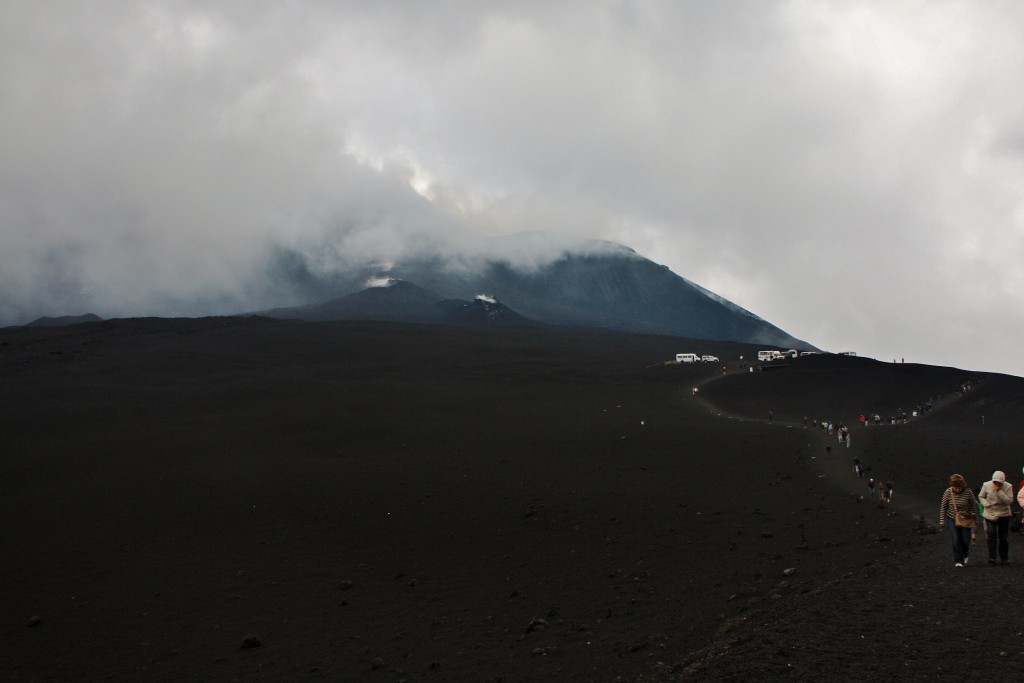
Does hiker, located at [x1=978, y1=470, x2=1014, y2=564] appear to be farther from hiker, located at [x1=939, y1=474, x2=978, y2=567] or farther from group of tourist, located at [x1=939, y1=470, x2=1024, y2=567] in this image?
hiker, located at [x1=939, y1=474, x2=978, y2=567]

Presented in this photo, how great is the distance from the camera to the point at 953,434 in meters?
32.3

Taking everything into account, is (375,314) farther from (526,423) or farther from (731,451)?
(731,451)

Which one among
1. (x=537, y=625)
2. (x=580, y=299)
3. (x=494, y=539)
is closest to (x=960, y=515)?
(x=537, y=625)

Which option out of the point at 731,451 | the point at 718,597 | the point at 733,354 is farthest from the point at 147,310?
the point at 718,597

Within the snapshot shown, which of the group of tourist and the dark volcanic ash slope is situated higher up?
the dark volcanic ash slope

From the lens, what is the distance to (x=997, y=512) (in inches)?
429

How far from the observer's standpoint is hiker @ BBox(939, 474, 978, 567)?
10.9 meters

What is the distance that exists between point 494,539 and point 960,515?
474 inches

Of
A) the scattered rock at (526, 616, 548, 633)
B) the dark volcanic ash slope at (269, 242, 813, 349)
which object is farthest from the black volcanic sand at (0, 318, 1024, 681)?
the dark volcanic ash slope at (269, 242, 813, 349)

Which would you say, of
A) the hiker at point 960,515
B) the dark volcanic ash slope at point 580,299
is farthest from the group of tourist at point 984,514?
the dark volcanic ash slope at point 580,299

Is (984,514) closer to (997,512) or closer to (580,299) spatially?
(997,512)

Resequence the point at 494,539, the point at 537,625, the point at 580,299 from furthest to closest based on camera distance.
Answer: the point at 580,299
the point at 494,539
the point at 537,625

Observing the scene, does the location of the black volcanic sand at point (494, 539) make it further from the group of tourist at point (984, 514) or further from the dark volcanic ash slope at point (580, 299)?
the dark volcanic ash slope at point (580, 299)

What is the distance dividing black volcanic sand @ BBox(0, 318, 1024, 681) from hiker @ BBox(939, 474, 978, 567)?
27 centimetres
